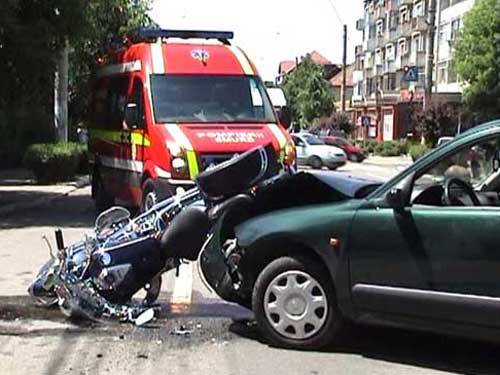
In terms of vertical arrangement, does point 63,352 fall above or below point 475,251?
below

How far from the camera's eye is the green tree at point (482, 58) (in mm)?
45344

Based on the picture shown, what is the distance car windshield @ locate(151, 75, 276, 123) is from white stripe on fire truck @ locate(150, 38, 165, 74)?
0.11m

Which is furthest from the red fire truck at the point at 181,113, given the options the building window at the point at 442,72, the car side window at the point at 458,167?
the building window at the point at 442,72

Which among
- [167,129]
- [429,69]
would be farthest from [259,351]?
[429,69]

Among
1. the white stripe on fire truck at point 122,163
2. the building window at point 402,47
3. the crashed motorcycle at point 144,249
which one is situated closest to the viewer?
the crashed motorcycle at point 144,249

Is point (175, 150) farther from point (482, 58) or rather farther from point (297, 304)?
point (482, 58)

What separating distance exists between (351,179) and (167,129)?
650 cm

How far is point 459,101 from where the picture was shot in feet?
201

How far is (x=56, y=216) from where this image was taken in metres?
16.0

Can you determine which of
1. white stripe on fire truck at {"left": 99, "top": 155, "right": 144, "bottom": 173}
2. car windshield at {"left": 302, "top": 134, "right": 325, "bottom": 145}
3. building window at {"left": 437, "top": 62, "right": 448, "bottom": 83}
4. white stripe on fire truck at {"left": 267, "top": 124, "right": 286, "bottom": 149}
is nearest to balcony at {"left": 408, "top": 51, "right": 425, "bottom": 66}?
building window at {"left": 437, "top": 62, "right": 448, "bottom": 83}

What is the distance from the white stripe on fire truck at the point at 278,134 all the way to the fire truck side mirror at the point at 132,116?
2058 mm

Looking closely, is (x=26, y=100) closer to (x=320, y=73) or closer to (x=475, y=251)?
Answer: (x=475, y=251)

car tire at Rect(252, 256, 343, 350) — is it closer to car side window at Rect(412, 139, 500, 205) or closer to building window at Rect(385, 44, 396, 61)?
car side window at Rect(412, 139, 500, 205)

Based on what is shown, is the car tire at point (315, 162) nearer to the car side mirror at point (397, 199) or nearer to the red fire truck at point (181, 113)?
the red fire truck at point (181, 113)
